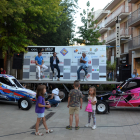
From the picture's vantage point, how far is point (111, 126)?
691 centimetres

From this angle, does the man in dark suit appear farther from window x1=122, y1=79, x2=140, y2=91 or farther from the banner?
window x1=122, y1=79, x2=140, y2=91

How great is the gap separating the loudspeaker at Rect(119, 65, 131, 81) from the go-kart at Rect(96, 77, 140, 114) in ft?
10.6

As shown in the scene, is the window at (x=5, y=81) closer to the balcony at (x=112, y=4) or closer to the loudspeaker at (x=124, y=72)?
the loudspeaker at (x=124, y=72)

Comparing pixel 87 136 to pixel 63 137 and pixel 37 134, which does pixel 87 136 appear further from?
pixel 37 134

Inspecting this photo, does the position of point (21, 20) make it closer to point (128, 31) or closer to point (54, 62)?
point (54, 62)

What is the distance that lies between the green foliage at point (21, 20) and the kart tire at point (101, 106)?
7.70m

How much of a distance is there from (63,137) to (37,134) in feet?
2.40

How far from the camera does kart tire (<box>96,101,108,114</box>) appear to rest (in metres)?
9.07

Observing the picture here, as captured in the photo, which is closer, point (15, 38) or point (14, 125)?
point (14, 125)

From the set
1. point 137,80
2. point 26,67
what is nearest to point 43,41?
point 26,67

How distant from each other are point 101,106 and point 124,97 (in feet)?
3.75

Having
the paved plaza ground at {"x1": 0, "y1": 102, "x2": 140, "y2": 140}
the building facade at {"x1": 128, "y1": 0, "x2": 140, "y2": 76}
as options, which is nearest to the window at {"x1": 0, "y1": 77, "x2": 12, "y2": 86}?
the paved plaza ground at {"x1": 0, "y1": 102, "x2": 140, "y2": 140}

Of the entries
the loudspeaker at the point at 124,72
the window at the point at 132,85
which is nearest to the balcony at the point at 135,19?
the loudspeaker at the point at 124,72

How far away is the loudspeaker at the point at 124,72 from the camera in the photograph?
502 inches
